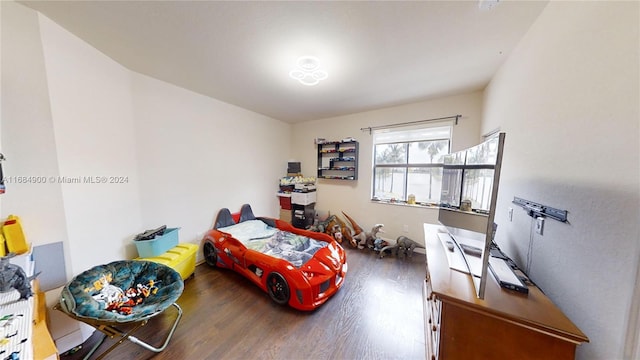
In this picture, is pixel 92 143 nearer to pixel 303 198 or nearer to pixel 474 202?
pixel 303 198

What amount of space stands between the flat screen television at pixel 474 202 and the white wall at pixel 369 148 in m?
1.40

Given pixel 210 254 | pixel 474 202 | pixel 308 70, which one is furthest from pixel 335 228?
Result: pixel 308 70

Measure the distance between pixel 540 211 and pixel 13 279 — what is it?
325 centimetres

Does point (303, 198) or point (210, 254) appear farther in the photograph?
point (303, 198)

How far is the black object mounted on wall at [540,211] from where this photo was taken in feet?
3.27

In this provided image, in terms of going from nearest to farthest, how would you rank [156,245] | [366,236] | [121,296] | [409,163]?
[121,296]
[156,245]
[409,163]
[366,236]

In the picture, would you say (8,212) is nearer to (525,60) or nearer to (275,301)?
(275,301)

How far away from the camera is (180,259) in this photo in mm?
2139

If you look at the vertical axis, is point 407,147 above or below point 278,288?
above

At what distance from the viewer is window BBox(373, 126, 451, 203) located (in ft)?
10.1

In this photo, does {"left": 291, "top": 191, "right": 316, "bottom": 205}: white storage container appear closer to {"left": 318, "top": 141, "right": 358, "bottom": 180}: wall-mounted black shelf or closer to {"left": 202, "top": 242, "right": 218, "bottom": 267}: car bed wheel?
{"left": 318, "top": 141, "right": 358, "bottom": 180}: wall-mounted black shelf

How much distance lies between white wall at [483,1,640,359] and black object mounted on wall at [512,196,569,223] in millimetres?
34

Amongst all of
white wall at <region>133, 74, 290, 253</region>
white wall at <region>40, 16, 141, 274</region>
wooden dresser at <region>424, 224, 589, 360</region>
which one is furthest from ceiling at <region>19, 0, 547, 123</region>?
wooden dresser at <region>424, 224, 589, 360</region>

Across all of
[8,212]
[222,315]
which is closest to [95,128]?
[8,212]
